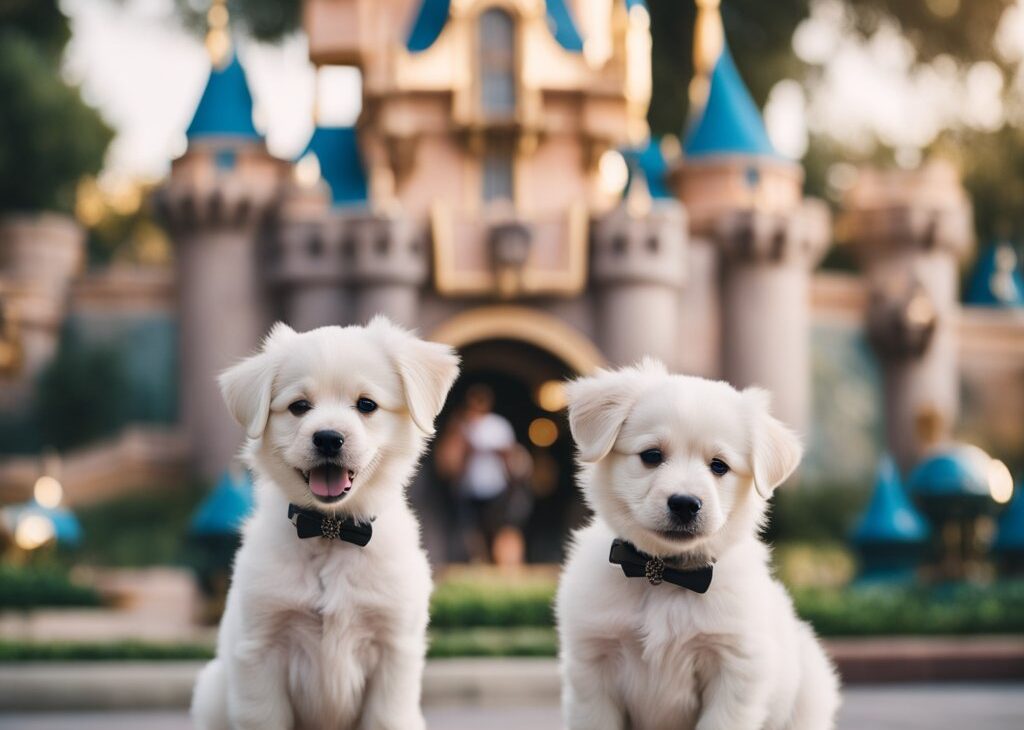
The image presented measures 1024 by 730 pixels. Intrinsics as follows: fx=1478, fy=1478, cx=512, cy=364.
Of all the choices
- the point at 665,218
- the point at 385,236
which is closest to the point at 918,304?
the point at 665,218

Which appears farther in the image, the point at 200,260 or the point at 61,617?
the point at 200,260

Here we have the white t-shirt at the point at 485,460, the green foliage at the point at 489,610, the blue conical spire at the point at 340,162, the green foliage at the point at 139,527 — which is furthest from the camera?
the blue conical spire at the point at 340,162

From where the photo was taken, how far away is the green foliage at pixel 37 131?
31391 mm

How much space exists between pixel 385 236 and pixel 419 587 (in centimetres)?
1608

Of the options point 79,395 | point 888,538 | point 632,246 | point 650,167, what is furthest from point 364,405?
A: point 650,167

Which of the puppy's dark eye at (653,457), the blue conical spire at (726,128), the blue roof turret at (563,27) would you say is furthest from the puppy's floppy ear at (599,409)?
the blue conical spire at (726,128)

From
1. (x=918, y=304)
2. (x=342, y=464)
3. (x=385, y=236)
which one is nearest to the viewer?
(x=342, y=464)

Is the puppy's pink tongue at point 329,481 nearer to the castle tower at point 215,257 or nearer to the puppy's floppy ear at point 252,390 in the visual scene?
the puppy's floppy ear at point 252,390

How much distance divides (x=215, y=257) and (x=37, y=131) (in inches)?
462

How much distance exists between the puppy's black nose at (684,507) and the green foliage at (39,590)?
10.7m

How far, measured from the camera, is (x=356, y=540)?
466 centimetres

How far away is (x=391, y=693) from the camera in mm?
4562

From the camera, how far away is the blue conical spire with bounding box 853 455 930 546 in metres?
15.5

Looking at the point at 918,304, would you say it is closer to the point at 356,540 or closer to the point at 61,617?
the point at 61,617
